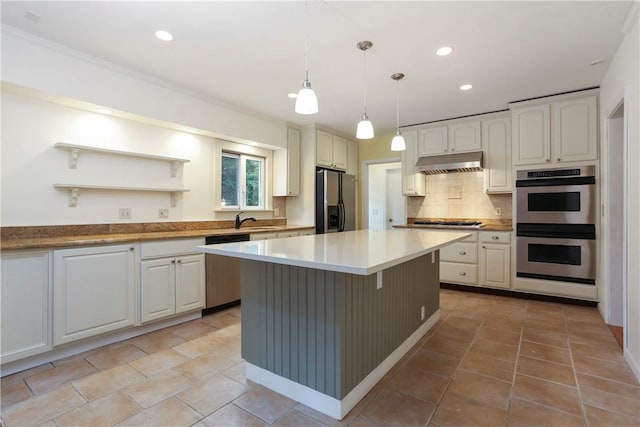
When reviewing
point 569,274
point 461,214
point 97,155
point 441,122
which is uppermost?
point 441,122

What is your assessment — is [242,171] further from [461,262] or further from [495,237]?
[495,237]

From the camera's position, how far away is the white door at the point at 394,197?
6.54m

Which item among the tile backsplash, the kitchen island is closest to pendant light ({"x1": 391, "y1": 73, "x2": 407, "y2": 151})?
the kitchen island

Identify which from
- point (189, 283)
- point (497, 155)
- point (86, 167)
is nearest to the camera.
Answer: point (86, 167)

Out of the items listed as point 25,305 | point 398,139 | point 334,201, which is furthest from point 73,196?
point 334,201

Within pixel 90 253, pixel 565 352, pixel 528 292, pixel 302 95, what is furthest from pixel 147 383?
pixel 528 292

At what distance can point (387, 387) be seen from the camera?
1.96 meters

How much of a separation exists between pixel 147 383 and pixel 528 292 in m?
4.12

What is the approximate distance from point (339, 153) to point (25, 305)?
4318 millimetres

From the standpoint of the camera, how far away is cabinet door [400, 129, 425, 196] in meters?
4.84

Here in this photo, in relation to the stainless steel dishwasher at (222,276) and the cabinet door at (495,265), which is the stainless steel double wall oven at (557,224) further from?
the stainless steel dishwasher at (222,276)

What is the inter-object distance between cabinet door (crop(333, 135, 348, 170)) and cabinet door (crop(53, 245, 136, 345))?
3407 millimetres

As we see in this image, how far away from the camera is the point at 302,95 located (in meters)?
1.88

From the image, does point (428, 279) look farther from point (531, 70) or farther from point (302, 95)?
point (531, 70)
